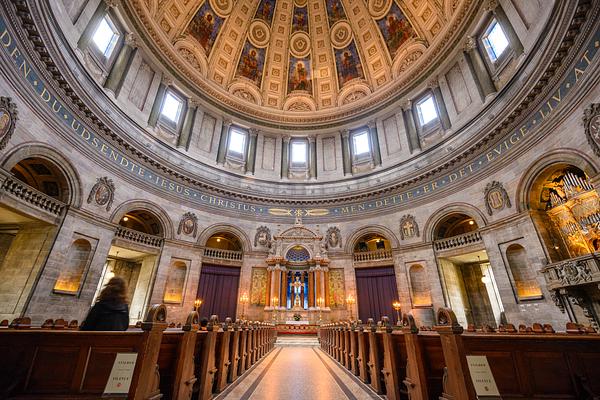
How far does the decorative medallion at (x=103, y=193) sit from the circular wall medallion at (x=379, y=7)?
2204 cm

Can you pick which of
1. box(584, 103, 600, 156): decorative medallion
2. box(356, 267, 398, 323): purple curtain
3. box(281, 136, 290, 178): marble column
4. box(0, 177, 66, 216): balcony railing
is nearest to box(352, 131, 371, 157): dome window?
box(281, 136, 290, 178): marble column

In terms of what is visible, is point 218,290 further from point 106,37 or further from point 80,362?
point 106,37

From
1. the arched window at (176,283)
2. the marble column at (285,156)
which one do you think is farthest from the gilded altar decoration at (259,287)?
the marble column at (285,156)

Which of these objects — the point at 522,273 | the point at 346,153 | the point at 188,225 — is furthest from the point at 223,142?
the point at 522,273

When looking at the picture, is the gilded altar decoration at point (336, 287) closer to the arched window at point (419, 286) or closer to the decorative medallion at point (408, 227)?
the arched window at point (419, 286)

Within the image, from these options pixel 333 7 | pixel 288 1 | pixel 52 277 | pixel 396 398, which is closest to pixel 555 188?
pixel 396 398

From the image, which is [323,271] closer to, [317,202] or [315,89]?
[317,202]

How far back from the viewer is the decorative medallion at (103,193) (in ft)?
38.1

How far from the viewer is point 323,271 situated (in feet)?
54.7

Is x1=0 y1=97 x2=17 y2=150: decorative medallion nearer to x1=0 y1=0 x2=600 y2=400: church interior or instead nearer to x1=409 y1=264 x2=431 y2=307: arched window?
x1=0 y1=0 x2=600 y2=400: church interior

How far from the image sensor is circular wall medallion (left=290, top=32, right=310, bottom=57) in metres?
23.2

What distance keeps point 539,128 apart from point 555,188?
2399mm

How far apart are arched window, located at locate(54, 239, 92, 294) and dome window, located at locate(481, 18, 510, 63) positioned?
2181 cm

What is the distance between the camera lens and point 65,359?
Result: 9.98 ft
